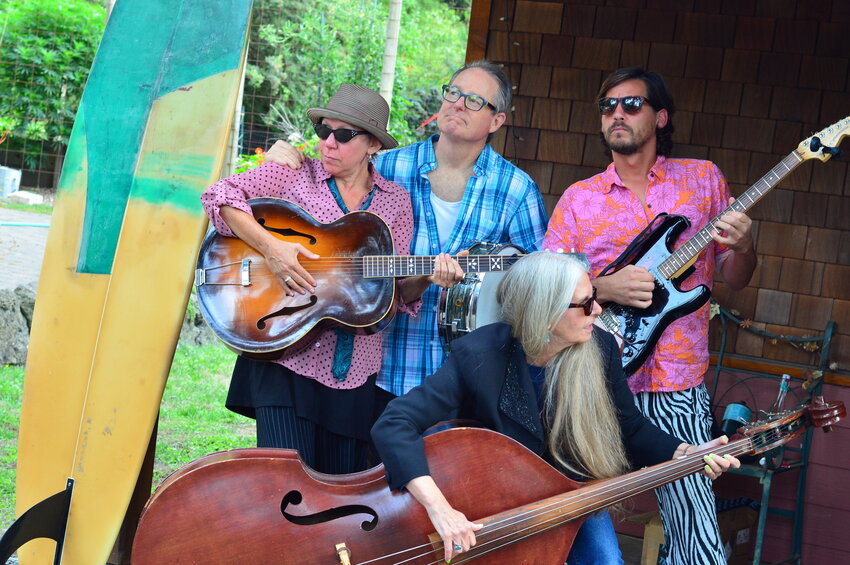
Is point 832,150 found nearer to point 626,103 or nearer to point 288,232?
point 626,103

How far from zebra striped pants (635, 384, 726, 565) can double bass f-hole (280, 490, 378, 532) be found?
127 centimetres

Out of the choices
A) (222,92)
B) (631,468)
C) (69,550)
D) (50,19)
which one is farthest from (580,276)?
(50,19)

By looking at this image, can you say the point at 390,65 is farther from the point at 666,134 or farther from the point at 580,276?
the point at 580,276

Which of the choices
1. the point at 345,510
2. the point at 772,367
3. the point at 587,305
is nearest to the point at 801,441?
the point at 772,367

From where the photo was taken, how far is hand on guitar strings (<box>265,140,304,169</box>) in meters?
3.13

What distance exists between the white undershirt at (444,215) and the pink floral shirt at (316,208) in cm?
15

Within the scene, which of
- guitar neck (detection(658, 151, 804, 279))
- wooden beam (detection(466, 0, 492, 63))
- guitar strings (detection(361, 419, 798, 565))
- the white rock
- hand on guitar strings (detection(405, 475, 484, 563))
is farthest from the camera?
the white rock

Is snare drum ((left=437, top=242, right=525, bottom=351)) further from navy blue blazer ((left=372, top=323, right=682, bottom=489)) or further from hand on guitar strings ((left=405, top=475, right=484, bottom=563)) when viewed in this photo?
hand on guitar strings ((left=405, top=475, right=484, bottom=563))

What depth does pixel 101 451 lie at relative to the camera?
11.2ft

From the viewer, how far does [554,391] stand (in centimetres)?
279

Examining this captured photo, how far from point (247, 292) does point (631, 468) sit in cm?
138

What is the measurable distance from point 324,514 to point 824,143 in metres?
2.06

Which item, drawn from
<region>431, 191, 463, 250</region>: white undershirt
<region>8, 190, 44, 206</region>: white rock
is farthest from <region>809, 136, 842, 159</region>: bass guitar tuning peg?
<region>8, 190, 44, 206</region>: white rock

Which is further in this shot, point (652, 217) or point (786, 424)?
point (652, 217)
